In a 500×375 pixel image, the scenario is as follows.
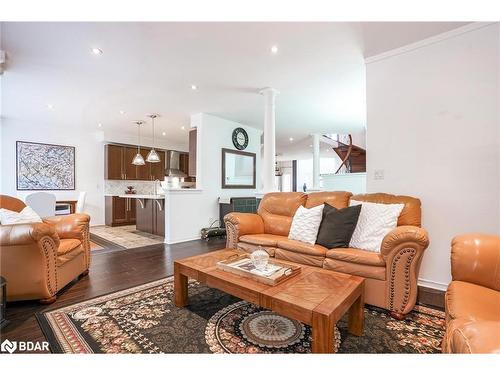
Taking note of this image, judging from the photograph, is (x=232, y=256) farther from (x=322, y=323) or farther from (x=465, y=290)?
(x=465, y=290)

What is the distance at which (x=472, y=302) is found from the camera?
118cm

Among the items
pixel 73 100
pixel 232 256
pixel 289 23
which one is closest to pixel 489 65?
pixel 289 23

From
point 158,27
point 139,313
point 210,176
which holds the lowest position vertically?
point 139,313

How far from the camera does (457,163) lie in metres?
2.32

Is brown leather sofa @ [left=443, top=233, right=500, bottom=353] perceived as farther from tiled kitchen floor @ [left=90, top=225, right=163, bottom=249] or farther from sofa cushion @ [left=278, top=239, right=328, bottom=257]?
tiled kitchen floor @ [left=90, top=225, right=163, bottom=249]

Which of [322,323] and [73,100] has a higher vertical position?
[73,100]

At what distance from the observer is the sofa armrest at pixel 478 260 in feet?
4.47

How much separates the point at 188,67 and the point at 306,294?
2.79 m

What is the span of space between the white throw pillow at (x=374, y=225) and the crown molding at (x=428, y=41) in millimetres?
1651

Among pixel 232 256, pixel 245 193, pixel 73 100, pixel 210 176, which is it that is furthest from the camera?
pixel 245 193

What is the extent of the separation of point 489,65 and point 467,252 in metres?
1.84

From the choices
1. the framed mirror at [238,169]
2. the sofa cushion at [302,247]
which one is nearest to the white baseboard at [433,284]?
the sofa cushion at [302,247]

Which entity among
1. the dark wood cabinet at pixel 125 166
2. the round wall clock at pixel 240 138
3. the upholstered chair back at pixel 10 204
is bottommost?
the upholstered chair back at pixel 10 204

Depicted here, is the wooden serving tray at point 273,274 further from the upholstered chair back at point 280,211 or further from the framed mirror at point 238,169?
the framed mirror at point 238,169
